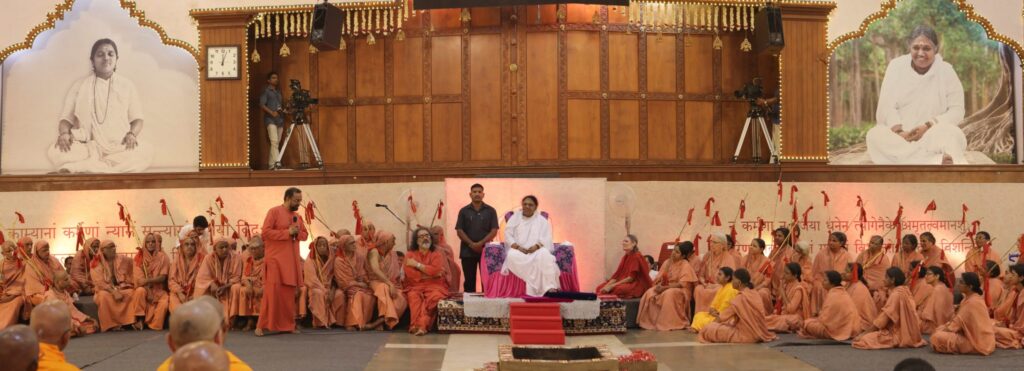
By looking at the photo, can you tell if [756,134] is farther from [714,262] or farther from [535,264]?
[535,264]

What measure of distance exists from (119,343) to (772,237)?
26.9 ft

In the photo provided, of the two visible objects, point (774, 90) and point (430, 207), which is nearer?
point (430, 207)

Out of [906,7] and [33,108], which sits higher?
[906,7]

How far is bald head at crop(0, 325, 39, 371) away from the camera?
4.19 metres

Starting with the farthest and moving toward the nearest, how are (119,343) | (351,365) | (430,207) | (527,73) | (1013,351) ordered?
(527,73) < (430,207) < (119,343) < (1013,351) < (351,365)

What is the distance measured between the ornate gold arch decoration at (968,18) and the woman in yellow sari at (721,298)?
5438 millimetres

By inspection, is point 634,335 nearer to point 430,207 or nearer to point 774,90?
point 430,207

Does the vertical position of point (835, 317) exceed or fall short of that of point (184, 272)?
it falls short

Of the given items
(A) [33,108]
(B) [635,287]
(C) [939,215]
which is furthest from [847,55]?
(A) [33,108]

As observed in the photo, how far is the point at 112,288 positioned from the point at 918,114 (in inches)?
458

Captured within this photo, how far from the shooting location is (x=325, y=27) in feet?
47.1

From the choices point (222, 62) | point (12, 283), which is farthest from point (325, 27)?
point (12, 283)

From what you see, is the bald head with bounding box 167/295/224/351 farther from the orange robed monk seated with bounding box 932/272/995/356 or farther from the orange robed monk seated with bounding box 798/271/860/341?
the orange robed monk seated with bounding box 798/271/860/341

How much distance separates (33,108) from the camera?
52.0 feet
